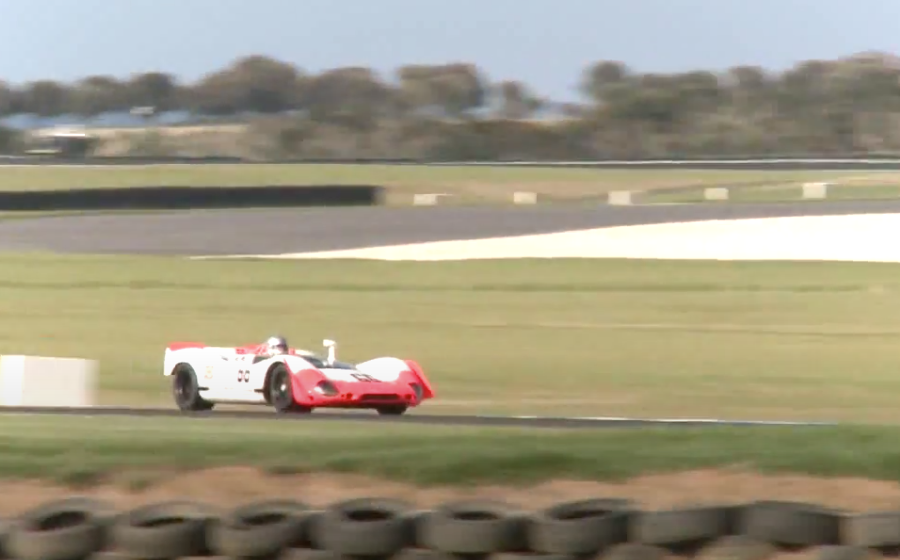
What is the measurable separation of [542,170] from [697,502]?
107 feet

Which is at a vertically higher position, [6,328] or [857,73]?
[857,73]

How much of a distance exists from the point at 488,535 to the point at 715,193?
31484mm

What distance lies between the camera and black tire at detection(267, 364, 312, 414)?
37.8 feet

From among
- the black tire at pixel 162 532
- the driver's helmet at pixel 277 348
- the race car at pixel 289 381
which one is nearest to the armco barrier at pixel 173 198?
the race car at pixel 289 381

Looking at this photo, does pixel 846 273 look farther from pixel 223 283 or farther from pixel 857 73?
pixel 857 73

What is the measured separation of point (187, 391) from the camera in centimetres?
1240

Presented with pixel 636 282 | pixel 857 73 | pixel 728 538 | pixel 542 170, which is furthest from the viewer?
pixel 857 73

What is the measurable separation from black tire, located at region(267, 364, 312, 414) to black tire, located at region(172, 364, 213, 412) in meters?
0.84

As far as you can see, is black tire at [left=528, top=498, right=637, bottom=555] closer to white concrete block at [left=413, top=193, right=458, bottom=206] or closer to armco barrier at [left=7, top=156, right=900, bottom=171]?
white concrete block at [left=413, top=193, right=458, bottom=206]

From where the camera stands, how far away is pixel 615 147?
41969 millimetres

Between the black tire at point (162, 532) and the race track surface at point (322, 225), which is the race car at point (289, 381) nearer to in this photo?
the black tire at point (162, 532)

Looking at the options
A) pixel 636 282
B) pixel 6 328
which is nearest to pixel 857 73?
pixel 636 282

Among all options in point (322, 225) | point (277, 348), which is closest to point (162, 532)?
point (277, 348)

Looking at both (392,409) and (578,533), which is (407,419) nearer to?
(392,409)
